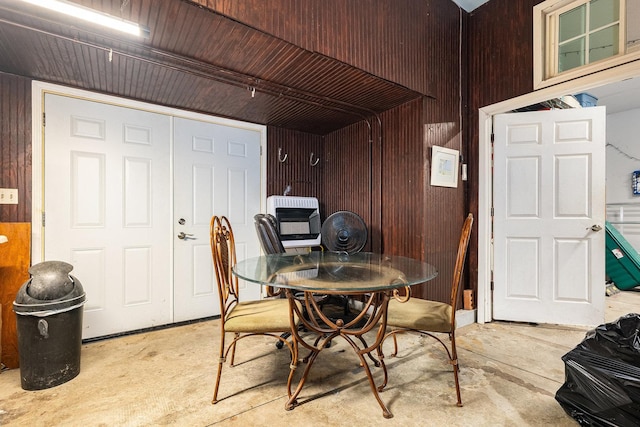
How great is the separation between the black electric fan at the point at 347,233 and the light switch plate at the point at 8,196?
2601 millimetres

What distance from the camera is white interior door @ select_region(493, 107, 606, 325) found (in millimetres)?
2656

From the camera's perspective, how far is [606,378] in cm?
136

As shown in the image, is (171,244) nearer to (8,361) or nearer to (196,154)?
(196,154)

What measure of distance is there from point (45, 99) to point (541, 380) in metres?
4.25

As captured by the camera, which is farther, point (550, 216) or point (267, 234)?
point (550, 216)

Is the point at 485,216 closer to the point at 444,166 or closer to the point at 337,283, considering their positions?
the point at 444,166

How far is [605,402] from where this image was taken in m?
1.34

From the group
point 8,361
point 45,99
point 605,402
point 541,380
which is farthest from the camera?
point 45,99

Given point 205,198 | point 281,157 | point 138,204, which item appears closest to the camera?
point 138,204

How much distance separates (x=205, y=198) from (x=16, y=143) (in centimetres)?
148

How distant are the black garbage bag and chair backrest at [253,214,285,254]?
6.51 feet

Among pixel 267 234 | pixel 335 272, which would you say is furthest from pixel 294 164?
pixel 335 272

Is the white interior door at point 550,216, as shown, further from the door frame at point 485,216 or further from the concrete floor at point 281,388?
the concrete floor at point 281,388

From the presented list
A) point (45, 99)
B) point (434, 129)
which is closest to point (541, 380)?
point (434, 129)
